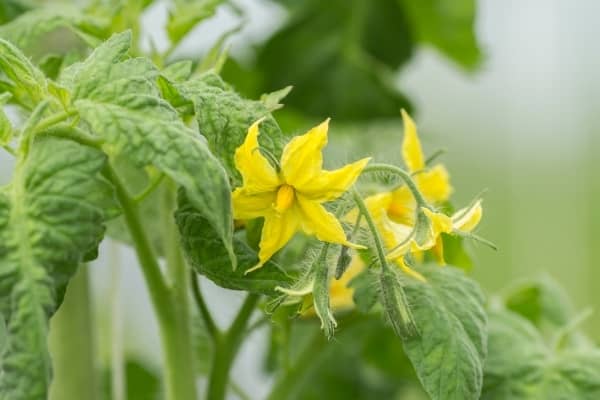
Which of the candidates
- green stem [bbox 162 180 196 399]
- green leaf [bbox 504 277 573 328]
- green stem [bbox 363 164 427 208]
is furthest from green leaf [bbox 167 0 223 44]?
green leaf [bbox 504 277 573 328]

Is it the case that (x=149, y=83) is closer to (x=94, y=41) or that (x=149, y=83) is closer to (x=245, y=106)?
(x=245, y=106)

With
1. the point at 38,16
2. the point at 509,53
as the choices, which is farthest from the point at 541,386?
the point at 509,53

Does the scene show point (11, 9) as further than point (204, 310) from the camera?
Yes

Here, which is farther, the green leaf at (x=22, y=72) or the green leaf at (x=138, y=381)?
the green leaf at (x=138, y=381)

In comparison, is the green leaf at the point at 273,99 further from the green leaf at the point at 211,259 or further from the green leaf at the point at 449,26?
the green leaf at the point at 449,26

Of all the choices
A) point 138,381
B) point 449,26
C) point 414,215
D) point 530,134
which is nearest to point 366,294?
point 414,215

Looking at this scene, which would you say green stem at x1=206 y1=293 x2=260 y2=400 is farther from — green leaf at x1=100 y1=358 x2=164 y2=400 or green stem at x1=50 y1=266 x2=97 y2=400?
green leaf at x1=100 y1=358 x2=164 y2=400

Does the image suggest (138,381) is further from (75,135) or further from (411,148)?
(75,135)

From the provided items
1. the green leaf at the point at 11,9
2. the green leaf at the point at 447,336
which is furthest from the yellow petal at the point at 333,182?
the green leaf at the point at 11,9
